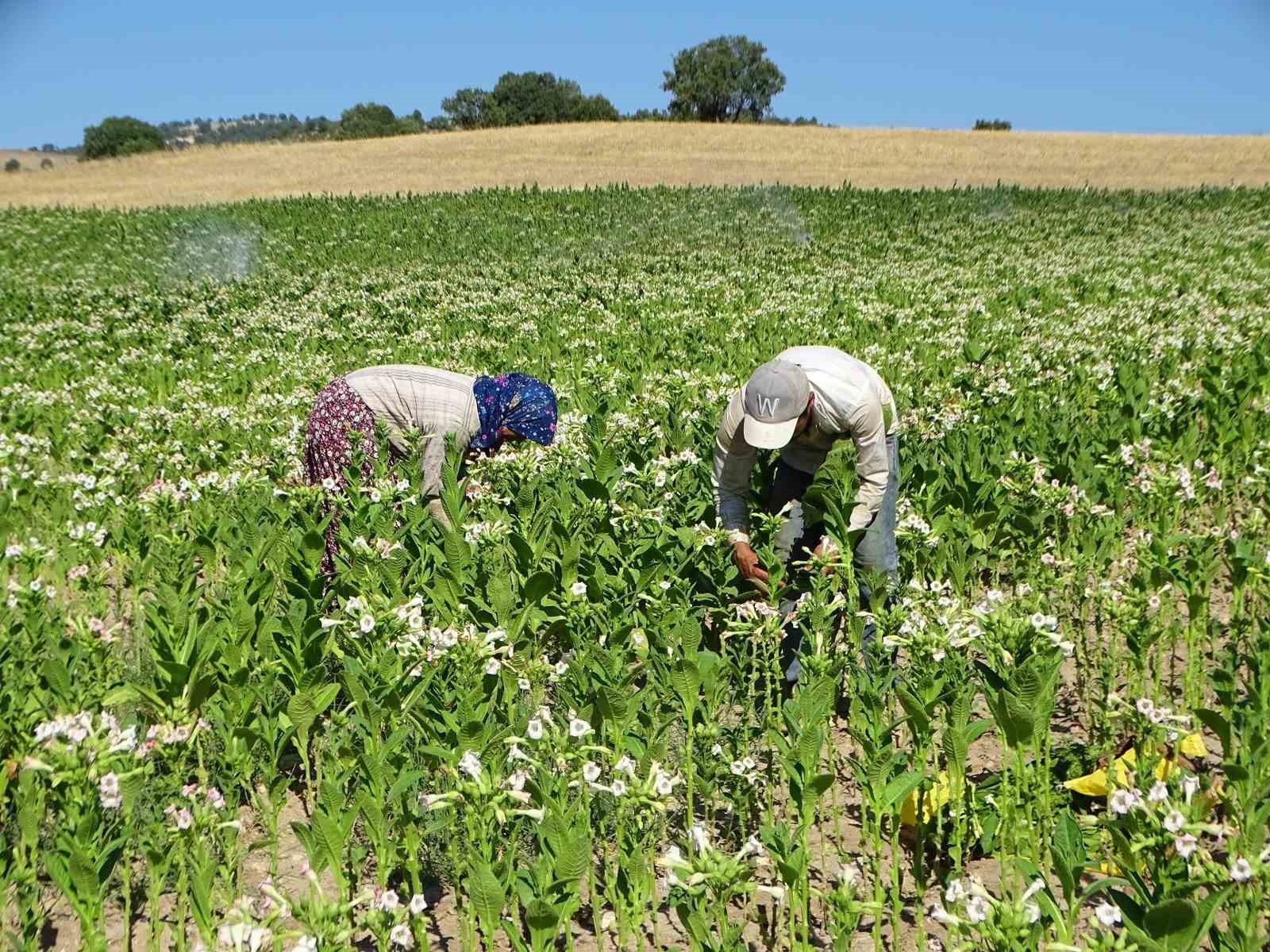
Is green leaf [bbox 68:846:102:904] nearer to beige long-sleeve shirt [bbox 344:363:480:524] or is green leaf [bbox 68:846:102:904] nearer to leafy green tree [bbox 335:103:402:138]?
beige long-sleeve shirt [bbox 344:363:480:524]

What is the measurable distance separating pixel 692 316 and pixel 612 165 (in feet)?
112

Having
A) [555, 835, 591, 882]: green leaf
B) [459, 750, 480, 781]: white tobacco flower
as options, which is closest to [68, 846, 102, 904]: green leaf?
[459, 750, 480, 781]: white tobacco flower

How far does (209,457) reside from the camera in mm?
8719

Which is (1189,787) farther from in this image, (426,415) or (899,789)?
(426,415)

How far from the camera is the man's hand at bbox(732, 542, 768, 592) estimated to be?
16.7 feet

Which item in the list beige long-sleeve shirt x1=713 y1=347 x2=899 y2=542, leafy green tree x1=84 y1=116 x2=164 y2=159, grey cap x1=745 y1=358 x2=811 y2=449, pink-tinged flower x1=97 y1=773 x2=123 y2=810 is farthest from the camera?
leafy green tree x1=84 y1=116 x2=164 y2=159

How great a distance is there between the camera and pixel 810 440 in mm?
5129

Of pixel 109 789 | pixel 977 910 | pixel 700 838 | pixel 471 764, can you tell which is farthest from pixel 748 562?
pixel 109 789

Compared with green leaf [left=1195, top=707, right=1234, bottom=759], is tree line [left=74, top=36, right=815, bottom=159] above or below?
above

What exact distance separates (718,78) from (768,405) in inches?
4076

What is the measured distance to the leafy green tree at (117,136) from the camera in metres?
90.8

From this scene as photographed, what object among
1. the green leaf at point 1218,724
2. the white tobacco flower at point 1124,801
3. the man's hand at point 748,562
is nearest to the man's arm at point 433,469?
the man's hand at point 748,562

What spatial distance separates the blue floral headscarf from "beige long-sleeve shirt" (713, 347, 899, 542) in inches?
52.5

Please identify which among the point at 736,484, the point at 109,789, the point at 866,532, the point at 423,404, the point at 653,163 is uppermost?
the point at 653,163
